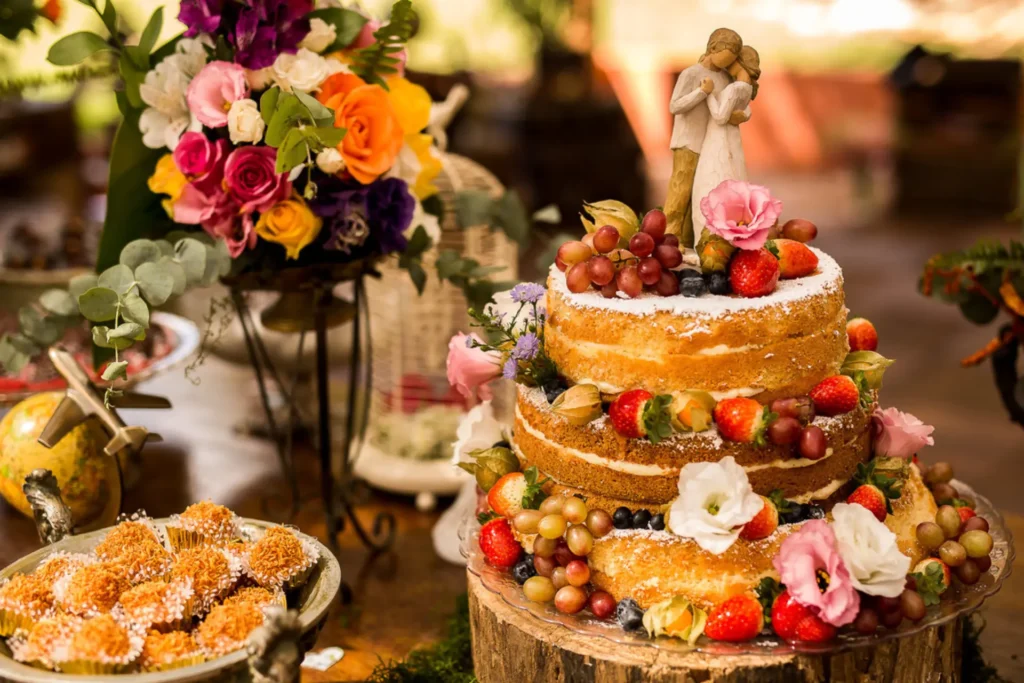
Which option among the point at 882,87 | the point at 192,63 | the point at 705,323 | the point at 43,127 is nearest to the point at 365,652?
the point at 705,323

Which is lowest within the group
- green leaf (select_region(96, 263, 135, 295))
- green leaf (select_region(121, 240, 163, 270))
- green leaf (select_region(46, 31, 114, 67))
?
green leaf (select_region(96, 263, 135, 295))

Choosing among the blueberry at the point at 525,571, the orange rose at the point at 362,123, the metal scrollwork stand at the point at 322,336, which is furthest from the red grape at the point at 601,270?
the metal scrollwork stand at the point at 322,336

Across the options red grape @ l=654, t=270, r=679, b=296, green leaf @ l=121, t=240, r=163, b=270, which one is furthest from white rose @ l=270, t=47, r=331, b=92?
red grape @ l=654, t=270, r=679, b=296

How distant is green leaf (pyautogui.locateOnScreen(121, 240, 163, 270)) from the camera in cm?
168

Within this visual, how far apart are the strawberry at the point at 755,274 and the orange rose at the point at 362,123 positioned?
2.03 ft

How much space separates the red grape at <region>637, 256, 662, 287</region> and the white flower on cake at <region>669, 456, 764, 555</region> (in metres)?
0.23

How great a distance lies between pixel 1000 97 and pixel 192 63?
7959 mm

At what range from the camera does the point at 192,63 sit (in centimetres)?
175

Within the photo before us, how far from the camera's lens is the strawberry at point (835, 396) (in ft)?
4.58

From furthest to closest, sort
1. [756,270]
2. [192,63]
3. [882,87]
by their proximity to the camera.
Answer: [882,87] → [192,63] → [756,270]

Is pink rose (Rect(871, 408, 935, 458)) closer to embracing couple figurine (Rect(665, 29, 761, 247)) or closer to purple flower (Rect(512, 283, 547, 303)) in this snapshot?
embracing couple figurine (Rect(665, 29, 761, 247))

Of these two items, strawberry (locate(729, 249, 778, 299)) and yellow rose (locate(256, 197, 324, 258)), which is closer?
strawberry (locate(729, 249, 778, 299))

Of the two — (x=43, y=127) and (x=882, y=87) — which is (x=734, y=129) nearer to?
(x=43, y=127)

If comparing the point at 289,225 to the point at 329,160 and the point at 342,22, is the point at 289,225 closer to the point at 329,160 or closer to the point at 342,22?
the point at 329,160
